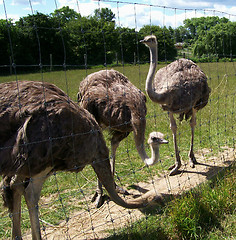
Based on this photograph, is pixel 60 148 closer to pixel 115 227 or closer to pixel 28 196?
pixel 28 196

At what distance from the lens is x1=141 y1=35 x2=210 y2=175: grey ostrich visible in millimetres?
4312

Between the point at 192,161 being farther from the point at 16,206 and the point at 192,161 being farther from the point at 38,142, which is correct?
the point at 38,142

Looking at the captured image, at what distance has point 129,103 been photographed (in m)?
3.81

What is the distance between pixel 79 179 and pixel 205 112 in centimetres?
456

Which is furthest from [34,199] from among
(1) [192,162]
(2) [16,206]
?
(1) [192,162]

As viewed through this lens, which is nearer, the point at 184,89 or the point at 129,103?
the point at 129,103

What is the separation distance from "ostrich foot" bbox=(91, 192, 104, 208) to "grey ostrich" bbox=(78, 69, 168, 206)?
116 millimetres

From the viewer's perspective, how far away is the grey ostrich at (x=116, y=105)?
3621mm

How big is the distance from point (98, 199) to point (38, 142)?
1725mm

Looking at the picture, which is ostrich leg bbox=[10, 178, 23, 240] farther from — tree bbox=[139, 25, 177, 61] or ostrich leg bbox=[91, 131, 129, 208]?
tree bbox=[139, 25, 177, 61]

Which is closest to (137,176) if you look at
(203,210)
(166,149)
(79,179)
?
(79,179)

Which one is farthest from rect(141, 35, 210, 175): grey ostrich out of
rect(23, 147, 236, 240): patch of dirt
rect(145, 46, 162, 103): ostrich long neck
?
rect(23, 147, 236, 240): patch of dirt

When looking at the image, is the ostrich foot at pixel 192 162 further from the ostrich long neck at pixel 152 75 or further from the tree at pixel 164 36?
the tree at pixel 164 36

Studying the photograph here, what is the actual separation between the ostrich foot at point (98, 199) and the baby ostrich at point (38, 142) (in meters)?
1.03
